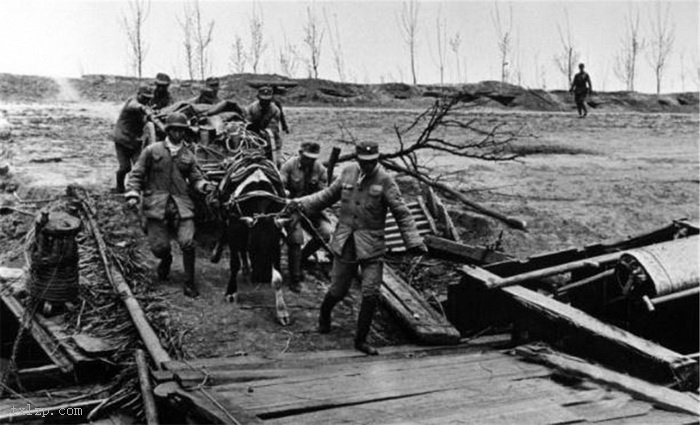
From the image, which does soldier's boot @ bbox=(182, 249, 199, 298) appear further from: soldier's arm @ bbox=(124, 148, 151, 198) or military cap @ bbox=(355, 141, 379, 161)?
military cap @ bbox=(355, 141, 379, 161)

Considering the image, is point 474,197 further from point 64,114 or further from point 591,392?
point 64,114

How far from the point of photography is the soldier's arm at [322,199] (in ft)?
25.7

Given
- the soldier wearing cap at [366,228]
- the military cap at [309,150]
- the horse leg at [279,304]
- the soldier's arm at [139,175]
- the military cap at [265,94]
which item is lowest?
the horse leg at [279,304]

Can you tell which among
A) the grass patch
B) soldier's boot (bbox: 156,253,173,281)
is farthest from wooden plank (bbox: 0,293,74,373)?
the grass patch

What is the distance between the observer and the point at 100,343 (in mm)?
7453

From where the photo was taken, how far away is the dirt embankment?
2723 cm

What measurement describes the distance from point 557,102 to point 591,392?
2815 centimetres

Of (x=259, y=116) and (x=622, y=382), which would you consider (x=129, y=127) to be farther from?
(x=622, y=382)

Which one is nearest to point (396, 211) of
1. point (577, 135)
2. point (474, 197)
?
point (474, 197)

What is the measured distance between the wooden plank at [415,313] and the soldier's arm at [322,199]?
141 cm

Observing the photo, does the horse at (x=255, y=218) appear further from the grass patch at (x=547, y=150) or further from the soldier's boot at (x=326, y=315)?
the grass patch at (x=547, y=150)

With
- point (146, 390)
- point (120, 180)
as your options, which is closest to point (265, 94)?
point (120, 180)

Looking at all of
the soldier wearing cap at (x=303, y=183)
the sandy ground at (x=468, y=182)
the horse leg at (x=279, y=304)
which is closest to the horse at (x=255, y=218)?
the horse leg at (x=279, y=304)

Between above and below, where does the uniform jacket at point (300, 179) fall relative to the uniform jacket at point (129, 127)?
below
